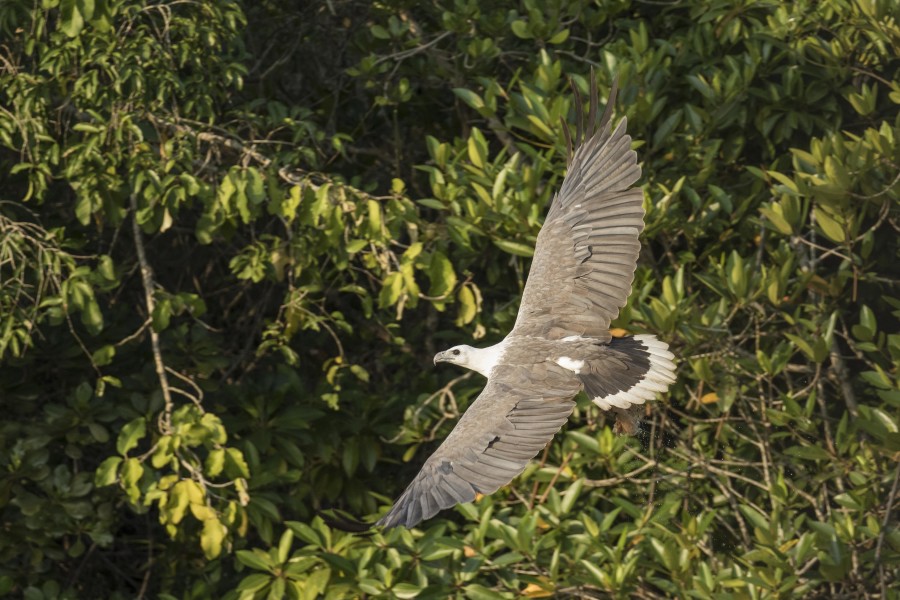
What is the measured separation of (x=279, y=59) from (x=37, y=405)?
83.1 inches

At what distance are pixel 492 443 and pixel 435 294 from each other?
132 centimetres

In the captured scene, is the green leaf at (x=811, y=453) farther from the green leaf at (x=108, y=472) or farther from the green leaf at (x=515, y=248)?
the green leaf at (x=108, y=472)

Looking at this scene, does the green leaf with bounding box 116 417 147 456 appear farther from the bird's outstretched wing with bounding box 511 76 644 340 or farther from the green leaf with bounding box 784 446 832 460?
the green leaf with bounding box 784 446 832 460

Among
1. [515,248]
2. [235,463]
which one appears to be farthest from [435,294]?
[235,463]

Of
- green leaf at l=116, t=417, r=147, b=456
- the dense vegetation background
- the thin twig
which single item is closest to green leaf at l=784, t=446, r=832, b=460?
the dense vegetation background

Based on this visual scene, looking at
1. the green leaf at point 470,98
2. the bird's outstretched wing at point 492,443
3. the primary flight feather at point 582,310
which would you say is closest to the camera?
the bird's outstretched wing at point 492,443

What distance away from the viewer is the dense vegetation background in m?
5.55

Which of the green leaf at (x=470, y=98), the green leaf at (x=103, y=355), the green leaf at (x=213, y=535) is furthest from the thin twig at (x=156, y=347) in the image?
the green leaf at (x=470, y=98)

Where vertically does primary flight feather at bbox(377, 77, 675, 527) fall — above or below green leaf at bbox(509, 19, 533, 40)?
below

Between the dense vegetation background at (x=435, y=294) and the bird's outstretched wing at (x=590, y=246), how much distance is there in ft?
1.71

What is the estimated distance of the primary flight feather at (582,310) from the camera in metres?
4.74

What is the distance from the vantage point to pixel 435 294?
5.67m

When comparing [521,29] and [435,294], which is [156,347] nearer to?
[435,294]

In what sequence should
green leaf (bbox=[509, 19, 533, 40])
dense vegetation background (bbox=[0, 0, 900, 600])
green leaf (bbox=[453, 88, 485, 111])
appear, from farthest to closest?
green leaf (bbox=[509, 19, 533, 40]) < green leaf (bbox=[453, 88, 485, 111]) < dense vegetation background (bbox=[0, 0, 900, 600])
